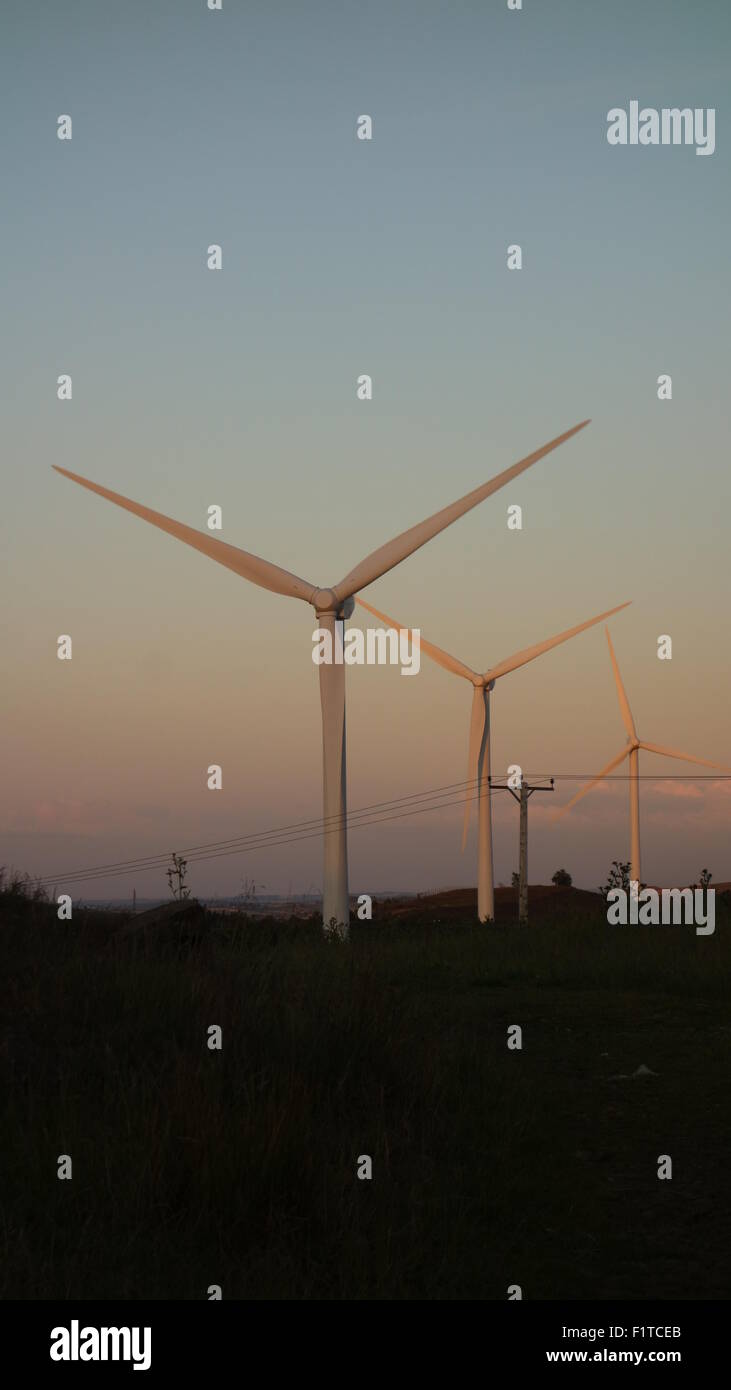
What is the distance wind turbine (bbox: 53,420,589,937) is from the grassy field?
1954cm

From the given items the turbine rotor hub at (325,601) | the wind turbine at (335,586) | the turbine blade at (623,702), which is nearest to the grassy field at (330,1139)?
the wind turbine at (335,586)

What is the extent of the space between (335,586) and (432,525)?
13.6ft

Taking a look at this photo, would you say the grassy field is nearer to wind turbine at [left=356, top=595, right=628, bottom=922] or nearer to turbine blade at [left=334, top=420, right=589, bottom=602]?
turbine blade at [left=334, top=420, right=589, bottom=602]

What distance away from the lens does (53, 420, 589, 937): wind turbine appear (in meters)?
35.3

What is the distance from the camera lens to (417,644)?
176 ft

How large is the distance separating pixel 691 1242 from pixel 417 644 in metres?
44.7

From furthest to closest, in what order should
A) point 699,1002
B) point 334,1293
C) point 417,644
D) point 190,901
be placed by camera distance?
point 417,644 → point 190,901 → point 699,1002 → point 334,1293

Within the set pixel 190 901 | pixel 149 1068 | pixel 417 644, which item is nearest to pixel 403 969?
pixel 190 901

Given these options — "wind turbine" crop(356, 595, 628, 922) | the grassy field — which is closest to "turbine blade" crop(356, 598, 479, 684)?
"wind turbine" crop(356, 595, 628, 922)

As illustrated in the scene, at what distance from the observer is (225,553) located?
3688 cm

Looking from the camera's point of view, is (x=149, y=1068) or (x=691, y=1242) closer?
(x=691, y=1242)

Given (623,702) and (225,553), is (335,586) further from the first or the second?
(623,702)

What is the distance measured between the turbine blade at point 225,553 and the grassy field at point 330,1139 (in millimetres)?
20055
